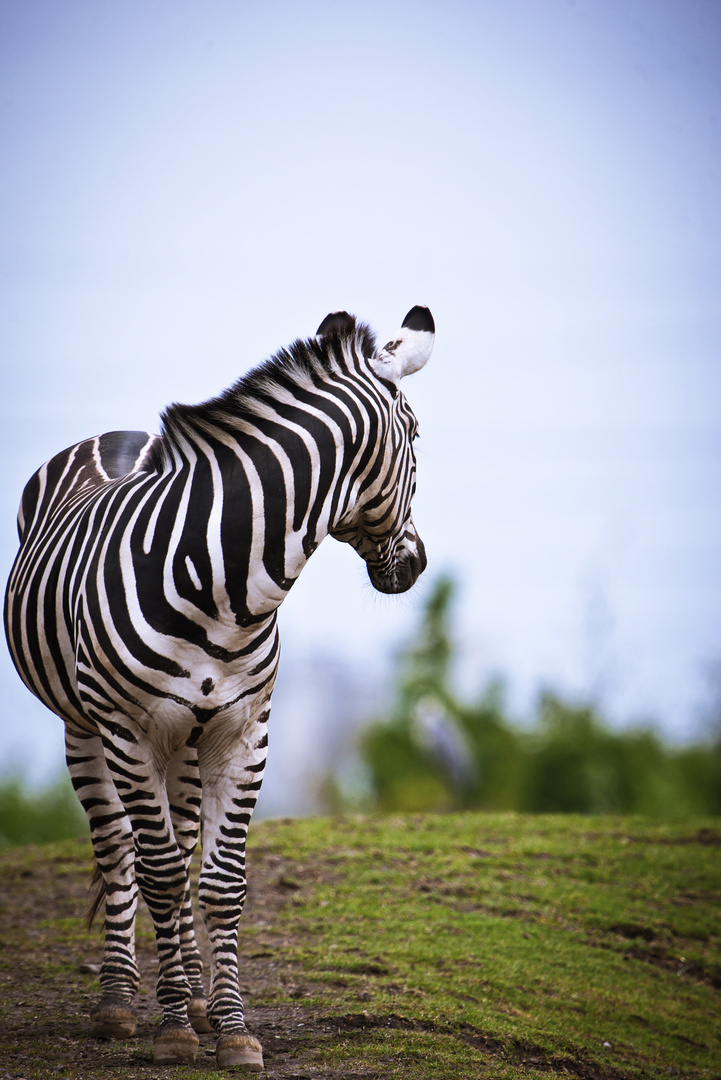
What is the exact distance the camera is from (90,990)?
5496mm

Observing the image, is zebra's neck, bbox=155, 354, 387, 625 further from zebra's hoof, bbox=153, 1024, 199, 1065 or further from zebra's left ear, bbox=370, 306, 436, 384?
zebra's hoof, bbox=153, 1024, 199, 1065

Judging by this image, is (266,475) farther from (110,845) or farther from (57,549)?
(110,845)

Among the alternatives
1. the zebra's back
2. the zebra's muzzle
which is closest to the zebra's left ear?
the zebra's muzzle

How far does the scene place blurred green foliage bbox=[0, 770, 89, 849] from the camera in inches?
623

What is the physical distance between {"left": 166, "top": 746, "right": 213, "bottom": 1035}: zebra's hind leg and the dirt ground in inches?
6.1

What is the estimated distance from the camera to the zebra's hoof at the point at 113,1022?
4.54 meters

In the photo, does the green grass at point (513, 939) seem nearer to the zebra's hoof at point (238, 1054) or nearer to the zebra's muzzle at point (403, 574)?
the zebra's hoof at point (238, 1054)

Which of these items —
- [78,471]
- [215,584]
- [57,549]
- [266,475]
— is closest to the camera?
[215,584]

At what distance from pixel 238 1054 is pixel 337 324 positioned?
320 cm

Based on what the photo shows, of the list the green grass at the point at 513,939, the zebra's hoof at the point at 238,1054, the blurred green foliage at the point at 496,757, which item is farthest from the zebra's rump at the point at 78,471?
the blurred green foliage at the point at 496,757

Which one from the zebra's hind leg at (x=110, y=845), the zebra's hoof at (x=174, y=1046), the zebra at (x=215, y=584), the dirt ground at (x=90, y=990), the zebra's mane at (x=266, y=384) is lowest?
the dirt ground at (x=90, y=990)

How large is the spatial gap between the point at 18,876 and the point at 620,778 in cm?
1171

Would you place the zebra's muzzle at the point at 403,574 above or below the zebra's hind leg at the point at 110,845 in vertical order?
above

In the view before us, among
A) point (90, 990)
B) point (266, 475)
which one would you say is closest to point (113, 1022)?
point (90, 990)
